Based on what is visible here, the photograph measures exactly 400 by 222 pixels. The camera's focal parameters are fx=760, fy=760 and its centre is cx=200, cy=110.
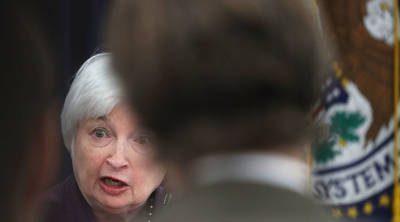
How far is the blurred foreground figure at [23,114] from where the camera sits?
0.76 m

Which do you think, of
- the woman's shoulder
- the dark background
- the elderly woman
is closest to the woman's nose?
the elderly woman

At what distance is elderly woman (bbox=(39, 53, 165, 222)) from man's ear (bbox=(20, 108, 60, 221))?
1.07m

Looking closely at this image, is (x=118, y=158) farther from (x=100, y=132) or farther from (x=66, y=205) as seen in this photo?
(x=66, y=205)

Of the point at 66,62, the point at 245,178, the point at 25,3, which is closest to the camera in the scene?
the point at 245,178

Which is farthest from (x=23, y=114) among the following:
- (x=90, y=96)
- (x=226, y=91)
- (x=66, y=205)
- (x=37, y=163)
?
(x=66, y=205)

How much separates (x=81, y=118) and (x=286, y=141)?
1.30 m

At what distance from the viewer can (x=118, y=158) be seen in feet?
6.34

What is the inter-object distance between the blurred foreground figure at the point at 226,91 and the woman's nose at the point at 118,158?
47.4 inches

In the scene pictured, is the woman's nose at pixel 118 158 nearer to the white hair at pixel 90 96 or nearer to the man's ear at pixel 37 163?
the white hair at pixel 90 96

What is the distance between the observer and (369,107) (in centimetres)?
302

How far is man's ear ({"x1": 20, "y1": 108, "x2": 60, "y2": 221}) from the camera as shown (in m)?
0.79

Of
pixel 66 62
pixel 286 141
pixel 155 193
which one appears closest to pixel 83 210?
pixel 155 193

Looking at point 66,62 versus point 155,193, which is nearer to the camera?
point 155,193

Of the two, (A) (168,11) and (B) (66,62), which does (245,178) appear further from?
(B) (66,62)
